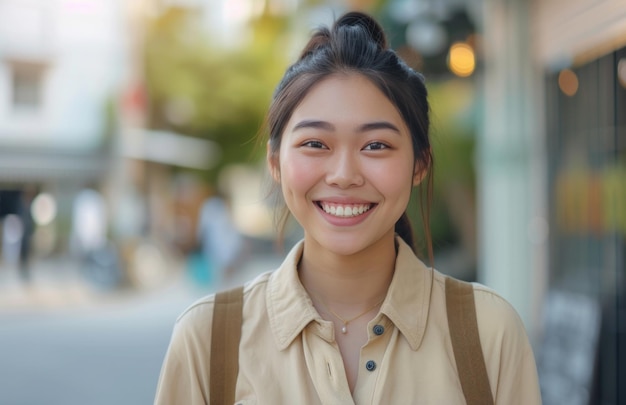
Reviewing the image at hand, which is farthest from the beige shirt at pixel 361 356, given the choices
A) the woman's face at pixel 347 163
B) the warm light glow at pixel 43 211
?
the warm light glow at pixel 43 211

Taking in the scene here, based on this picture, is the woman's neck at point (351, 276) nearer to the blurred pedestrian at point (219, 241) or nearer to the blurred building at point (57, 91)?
the blurred pedestrian at point (219, 241)

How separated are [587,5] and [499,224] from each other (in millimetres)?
1973

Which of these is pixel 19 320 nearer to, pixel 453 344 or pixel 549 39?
pixel 549 39

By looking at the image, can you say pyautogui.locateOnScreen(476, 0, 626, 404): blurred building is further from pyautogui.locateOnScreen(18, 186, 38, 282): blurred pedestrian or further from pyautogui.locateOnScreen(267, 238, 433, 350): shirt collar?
pyautogui.locateOnScreen(18, 186, 38, 282): blurred pedestrian

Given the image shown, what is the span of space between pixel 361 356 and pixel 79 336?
29.9 ft

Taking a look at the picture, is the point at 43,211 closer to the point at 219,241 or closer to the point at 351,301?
the point at 219,241

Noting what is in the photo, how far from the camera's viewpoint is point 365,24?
1.92m

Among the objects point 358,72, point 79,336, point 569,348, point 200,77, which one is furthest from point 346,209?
point 200,77

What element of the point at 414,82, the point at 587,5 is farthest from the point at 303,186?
the point at 587,5

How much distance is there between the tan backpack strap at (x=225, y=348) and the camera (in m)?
1.72

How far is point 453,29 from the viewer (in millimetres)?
5922

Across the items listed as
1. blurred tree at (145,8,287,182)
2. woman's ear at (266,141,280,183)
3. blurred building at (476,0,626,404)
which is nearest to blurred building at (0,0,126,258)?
blurred tree at (145,8,287,182)

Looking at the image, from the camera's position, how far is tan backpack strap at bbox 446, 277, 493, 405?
1690 millimetres

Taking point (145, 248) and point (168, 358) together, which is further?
point (145, 248)
